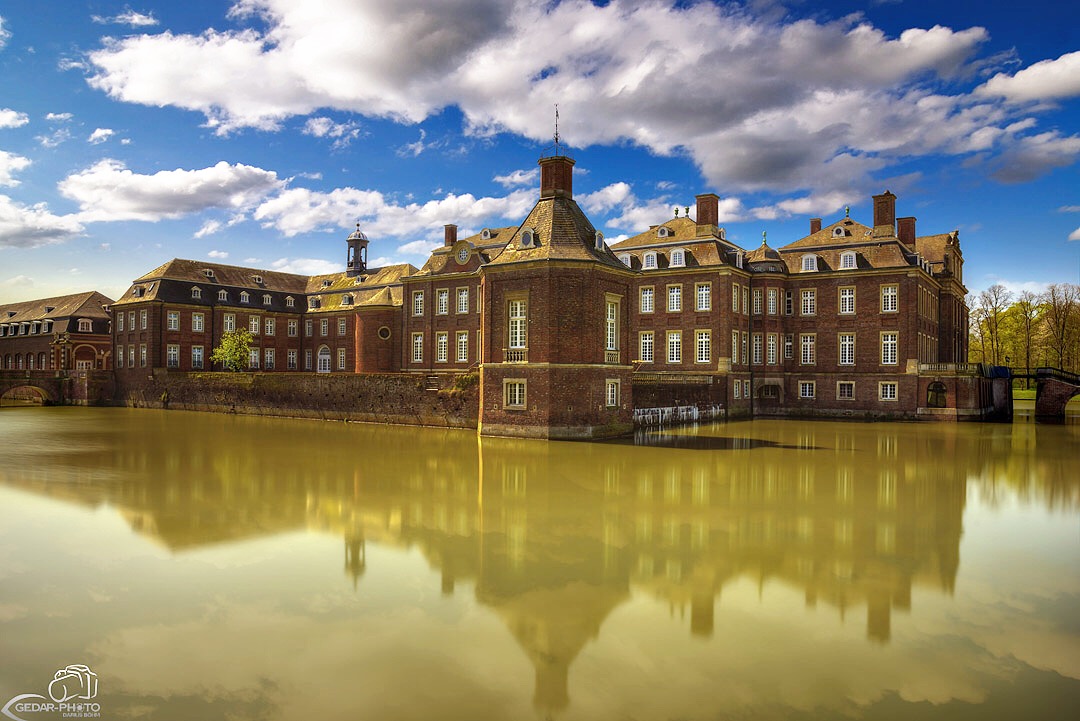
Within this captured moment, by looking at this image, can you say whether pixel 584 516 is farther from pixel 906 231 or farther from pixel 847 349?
pixel 906 231

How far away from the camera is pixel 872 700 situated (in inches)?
216

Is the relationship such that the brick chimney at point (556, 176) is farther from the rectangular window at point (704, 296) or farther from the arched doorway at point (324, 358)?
the arched doorway at point (324, 358)

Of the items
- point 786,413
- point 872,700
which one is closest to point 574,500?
point 872,700

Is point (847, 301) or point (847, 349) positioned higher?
point (847, 301)

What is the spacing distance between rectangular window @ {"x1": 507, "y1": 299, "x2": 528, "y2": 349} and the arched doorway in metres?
32.1

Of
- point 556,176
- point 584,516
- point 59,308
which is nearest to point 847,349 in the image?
point 556,176

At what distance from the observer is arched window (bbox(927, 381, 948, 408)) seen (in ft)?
119

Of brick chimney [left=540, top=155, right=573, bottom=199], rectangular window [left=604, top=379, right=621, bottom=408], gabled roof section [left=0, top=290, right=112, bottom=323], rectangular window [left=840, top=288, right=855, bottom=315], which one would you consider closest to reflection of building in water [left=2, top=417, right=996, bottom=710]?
rectangular window [left=604, top=379, right=621, bottom=408]

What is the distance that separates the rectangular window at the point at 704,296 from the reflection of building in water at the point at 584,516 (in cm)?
1611

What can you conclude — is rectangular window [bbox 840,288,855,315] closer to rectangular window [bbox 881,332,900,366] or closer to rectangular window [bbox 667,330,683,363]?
rectangular window [bbox 881,332,900,366]

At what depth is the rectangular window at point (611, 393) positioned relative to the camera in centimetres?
2575

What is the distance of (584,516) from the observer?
39.4ft

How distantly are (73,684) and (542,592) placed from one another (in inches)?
177

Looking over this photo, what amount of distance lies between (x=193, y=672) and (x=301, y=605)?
1.68 metres
